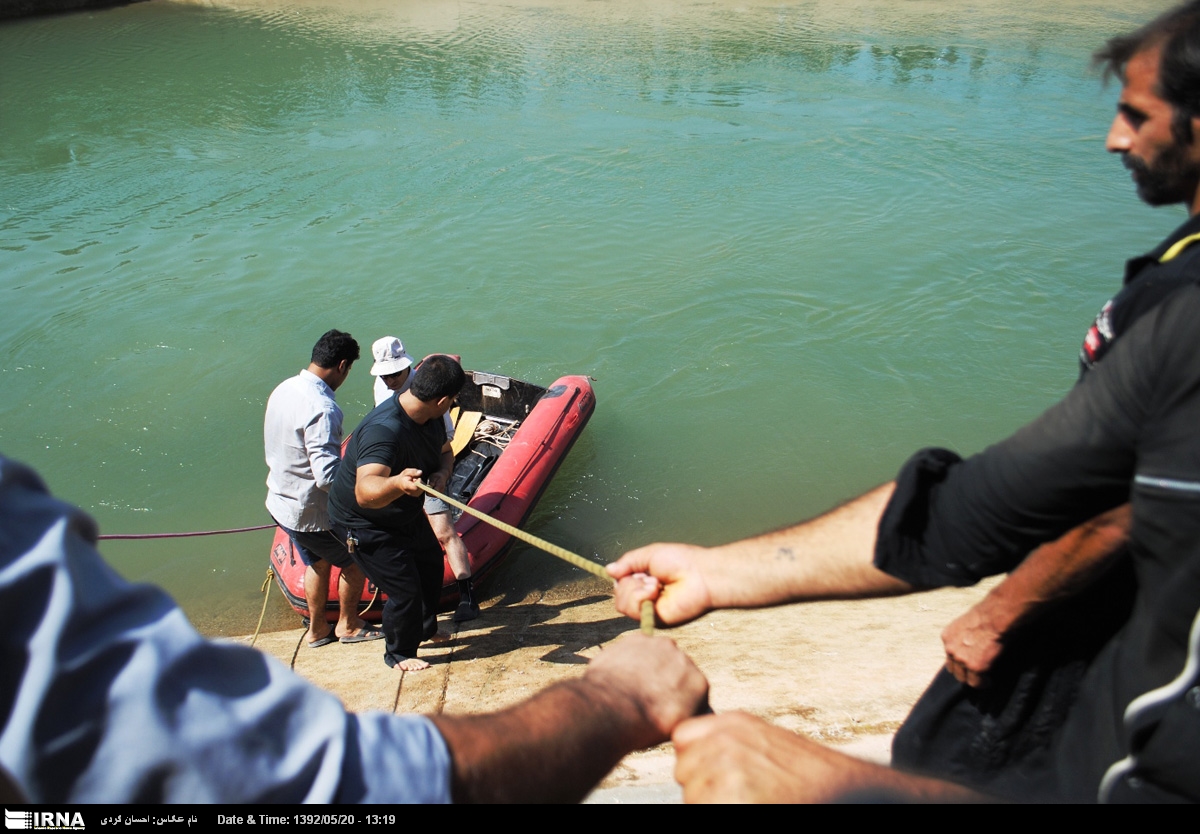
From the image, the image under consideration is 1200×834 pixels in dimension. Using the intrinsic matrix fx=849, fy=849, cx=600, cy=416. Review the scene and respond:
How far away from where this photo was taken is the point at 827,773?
Result: 1480mm

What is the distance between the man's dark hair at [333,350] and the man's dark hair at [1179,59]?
187 inches

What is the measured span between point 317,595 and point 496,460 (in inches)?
91.6

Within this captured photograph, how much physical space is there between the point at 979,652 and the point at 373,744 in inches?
60.6

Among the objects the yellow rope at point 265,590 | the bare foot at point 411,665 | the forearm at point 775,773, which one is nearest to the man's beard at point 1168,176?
the forearm at point 775,773

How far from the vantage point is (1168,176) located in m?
2.05

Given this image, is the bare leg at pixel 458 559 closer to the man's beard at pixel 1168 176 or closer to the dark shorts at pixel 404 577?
the dark shorts at pixel 404 577

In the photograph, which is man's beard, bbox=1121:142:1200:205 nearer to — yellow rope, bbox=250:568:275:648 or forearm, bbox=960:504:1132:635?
forearm, bbox=960:504:1132:635

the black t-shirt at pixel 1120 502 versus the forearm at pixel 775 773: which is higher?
the black t-shirt at pixel 1120 502

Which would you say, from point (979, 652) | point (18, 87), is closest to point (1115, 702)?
point (979, 652)

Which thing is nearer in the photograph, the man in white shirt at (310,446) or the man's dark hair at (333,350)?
the man in white shirt at (310,446)

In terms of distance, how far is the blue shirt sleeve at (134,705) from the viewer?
0.91 m

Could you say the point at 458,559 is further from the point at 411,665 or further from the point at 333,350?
the point at 333,350

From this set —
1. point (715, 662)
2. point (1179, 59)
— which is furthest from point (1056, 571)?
point (715, 662)
